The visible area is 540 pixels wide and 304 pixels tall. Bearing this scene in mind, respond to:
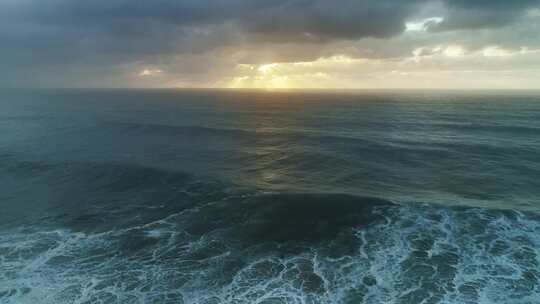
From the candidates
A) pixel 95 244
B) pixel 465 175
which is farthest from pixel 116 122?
pixel 465 175

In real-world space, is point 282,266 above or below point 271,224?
below

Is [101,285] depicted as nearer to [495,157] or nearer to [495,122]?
[495,157]

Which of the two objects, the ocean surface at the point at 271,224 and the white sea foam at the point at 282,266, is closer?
the white sea foam at the point at 282,266

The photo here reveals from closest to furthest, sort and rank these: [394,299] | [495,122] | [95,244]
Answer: [394,299] → [95,244] → [495,122]

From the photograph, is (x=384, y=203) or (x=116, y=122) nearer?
(x=384, y=203)

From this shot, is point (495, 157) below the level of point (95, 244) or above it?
above

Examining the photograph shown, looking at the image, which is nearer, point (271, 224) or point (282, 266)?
point (282, 266)

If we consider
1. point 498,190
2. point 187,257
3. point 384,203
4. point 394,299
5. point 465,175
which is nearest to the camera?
point 394,299

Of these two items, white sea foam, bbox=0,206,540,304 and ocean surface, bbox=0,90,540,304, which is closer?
white sea foam, bbox=0,206,540,304
